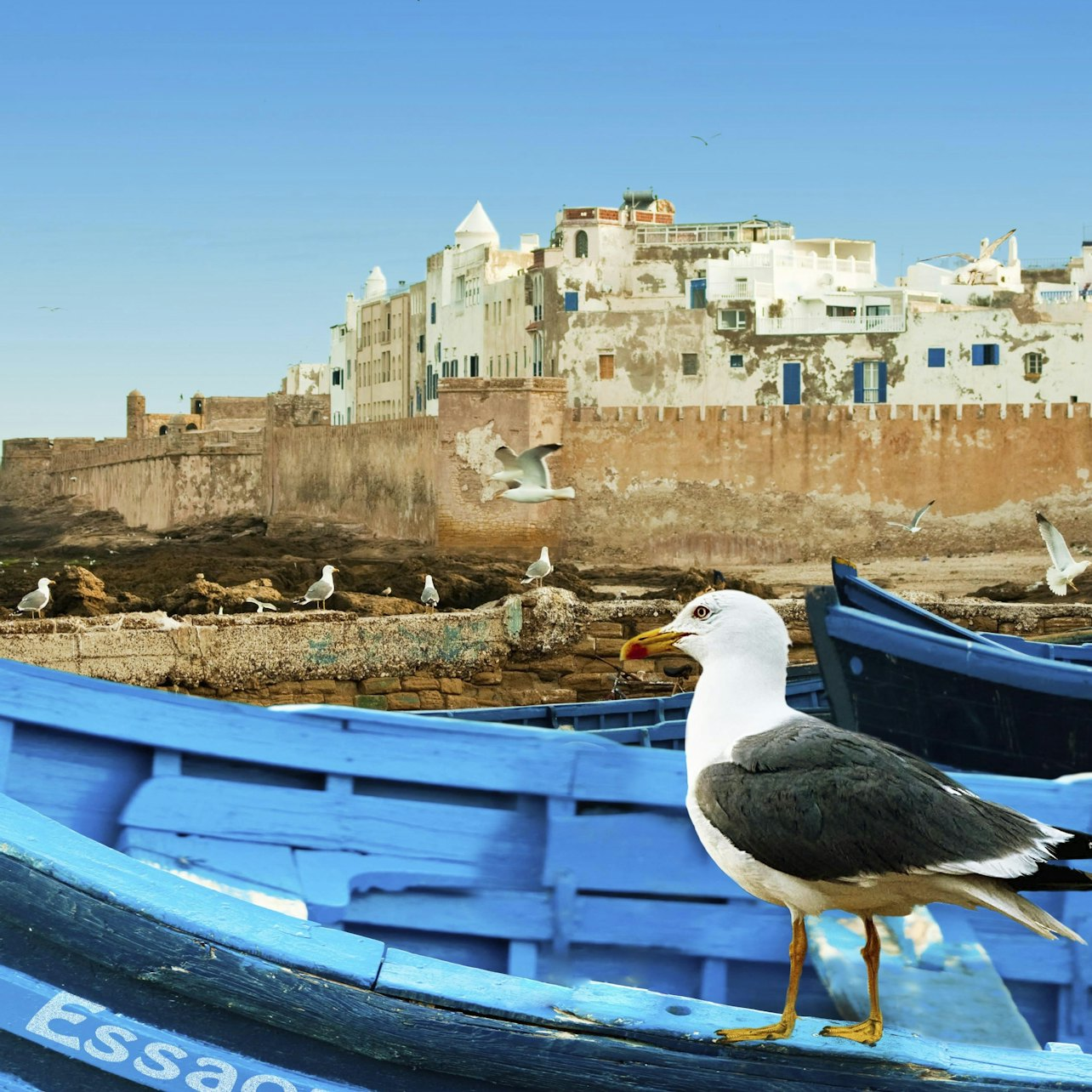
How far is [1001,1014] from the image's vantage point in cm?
439

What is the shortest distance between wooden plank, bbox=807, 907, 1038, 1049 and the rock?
32.8 feet

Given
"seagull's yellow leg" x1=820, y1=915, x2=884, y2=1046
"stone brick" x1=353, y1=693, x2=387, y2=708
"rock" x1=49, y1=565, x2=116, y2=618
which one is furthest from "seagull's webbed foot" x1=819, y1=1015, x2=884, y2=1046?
"rock" x1=49, y1=565, x2=116, y2=618

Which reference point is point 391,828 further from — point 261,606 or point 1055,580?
point 1055,580

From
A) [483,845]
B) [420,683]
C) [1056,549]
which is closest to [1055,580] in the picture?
[1056,549]

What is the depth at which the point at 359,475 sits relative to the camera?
38562 millimetres

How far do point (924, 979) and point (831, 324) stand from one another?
37.1 m

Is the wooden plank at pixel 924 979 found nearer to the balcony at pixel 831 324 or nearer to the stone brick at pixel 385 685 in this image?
the stone brick at pixel 385 685

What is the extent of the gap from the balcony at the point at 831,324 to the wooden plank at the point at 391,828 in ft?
116

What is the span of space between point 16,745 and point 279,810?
0.70 m

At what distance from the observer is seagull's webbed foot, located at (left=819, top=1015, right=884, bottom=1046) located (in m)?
3.38

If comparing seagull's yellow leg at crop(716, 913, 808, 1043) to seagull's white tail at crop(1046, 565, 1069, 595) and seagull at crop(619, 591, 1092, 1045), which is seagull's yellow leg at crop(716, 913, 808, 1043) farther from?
seagull's white tail at crop(1046, 565, 1069, 595)

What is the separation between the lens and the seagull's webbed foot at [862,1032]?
3.38 meters

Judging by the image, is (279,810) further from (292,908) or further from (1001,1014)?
(1001,1014)

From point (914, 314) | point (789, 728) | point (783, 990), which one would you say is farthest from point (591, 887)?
point (914, 314)
